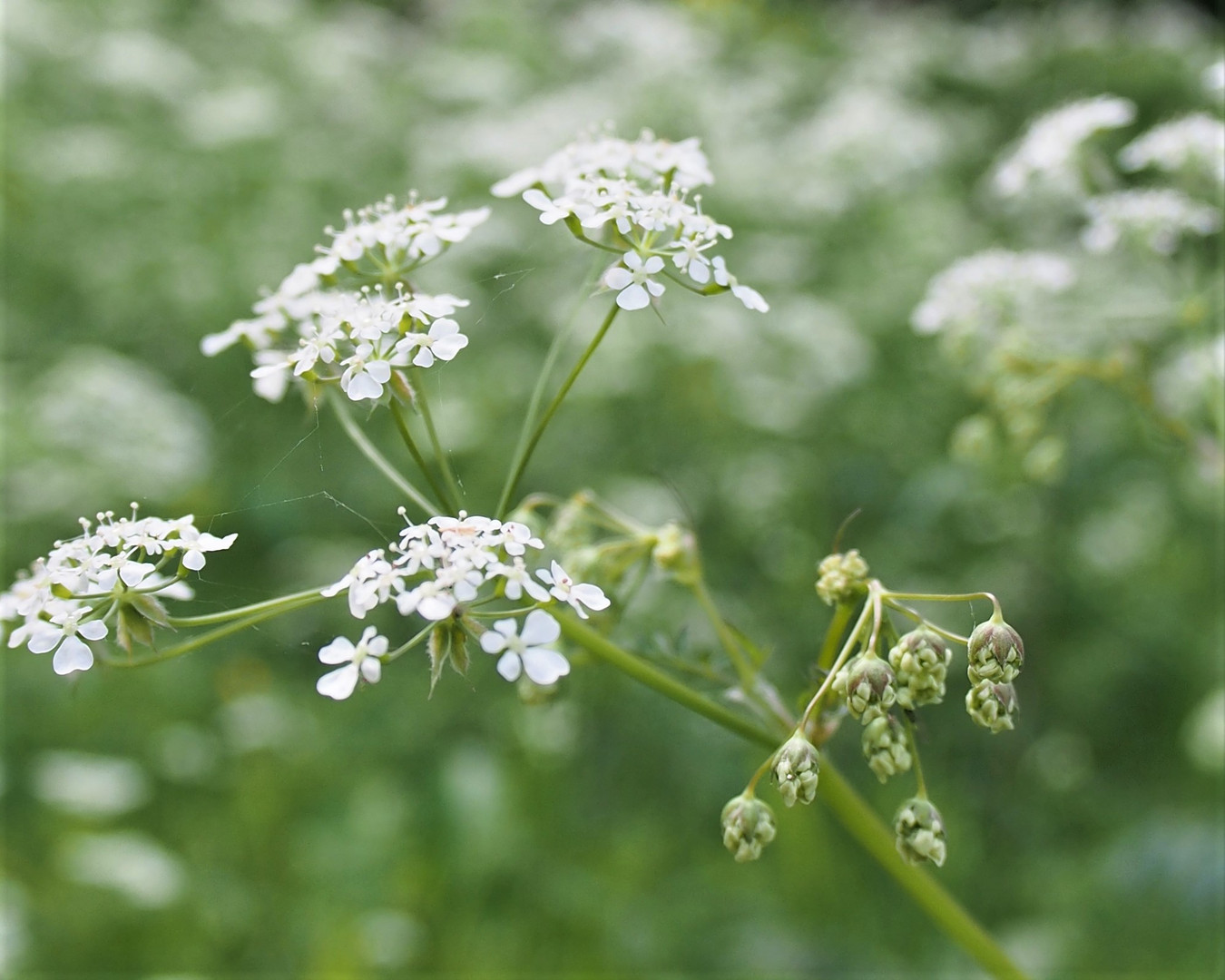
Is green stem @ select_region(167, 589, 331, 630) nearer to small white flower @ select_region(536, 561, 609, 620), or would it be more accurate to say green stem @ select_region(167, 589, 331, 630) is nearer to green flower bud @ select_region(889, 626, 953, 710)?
small white flower @ select_region(536, 561, 609, 620)

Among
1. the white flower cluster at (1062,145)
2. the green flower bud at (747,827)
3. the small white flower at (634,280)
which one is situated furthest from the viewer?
the white flower cluster at (1062,145)

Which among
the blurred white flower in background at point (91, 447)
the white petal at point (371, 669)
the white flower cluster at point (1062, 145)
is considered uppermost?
the blurred white flower in background at point (91, 447)

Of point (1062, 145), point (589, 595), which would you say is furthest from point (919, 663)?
point (1062, 145)

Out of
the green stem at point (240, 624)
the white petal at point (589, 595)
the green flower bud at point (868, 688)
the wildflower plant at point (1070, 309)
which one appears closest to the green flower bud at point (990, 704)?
the green flower bud at point (868, 688)

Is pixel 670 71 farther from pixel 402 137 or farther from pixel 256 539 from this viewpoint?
pixel 256 539

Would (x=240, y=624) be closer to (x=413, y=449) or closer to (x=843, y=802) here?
(x=413, y=449)

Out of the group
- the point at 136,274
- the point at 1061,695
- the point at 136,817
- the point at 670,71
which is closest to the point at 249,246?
the point at 136,274

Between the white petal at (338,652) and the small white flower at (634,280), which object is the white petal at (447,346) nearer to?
the small white flower at (634,280)
